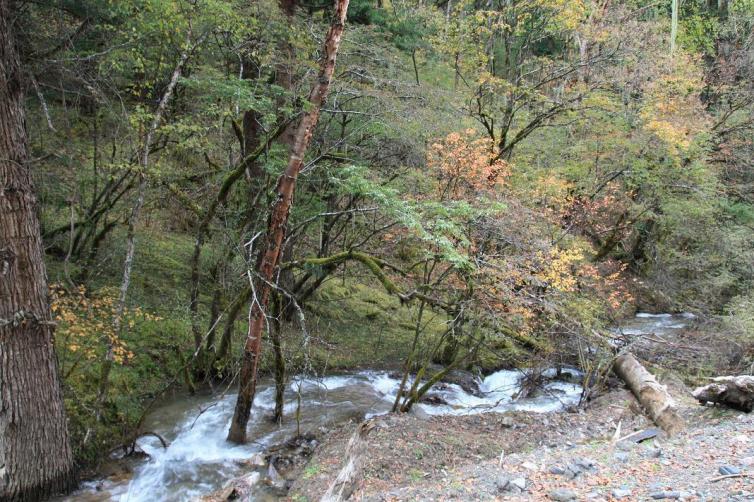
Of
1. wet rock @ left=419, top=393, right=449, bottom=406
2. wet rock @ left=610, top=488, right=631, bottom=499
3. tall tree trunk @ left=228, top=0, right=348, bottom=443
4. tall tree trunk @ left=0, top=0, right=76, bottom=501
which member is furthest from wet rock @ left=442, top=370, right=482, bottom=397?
tall tree trunk @ left=0, top=0, right=76, bottom=501

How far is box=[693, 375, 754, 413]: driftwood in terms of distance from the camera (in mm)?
6270

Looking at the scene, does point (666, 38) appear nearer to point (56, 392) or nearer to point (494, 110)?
point (494, 110)

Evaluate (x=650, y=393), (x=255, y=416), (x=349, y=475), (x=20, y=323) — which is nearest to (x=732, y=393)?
(x=650, y=393)

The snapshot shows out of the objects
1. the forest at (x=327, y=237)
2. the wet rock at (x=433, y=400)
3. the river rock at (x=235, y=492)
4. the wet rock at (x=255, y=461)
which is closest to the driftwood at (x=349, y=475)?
the forest at (x=327, y=237)

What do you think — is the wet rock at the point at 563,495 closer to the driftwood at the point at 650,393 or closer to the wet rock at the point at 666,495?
the wet rock at the point at 666,495

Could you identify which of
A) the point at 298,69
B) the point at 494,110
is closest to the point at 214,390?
the point at 298,69

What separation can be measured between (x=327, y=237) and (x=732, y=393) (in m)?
7.55

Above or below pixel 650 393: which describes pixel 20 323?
above

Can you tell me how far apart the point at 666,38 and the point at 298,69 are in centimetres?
1449

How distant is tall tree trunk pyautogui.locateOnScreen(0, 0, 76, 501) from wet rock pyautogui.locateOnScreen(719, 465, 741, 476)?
687cm

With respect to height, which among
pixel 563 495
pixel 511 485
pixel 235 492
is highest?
pixel 563 495

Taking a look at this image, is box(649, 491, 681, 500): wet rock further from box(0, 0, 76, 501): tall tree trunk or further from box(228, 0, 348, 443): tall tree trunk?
box(0, 0, 76, 501): tall tree trunk

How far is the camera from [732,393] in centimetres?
643

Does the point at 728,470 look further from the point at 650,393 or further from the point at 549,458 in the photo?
the point at 650,393
